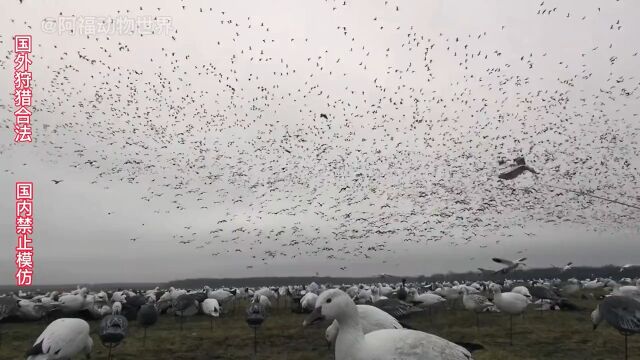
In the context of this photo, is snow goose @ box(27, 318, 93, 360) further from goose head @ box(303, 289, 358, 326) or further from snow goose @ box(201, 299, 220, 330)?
snow goose @ box(201, 299, 220, 330)

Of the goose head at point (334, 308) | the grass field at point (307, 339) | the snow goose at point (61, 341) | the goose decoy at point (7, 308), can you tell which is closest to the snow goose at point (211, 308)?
the grass field at point (307, 339)

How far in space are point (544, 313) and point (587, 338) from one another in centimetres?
1222

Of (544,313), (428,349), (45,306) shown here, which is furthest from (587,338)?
(45,306)

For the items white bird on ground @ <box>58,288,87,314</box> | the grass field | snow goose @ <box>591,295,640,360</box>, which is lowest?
the grass field

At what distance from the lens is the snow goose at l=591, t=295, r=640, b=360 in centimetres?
1528

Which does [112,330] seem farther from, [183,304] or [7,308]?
[7,308]

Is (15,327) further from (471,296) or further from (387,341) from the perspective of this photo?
(387,341)

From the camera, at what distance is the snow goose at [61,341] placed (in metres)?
12.4

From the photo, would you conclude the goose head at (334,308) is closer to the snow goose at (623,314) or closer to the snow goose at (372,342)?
the snow goose at (372,342)

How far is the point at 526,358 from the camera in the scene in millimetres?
16062

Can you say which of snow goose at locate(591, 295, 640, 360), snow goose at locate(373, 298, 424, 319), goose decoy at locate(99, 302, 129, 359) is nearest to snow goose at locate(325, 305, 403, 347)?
snow goose at locate(373, 298, 424, 319)

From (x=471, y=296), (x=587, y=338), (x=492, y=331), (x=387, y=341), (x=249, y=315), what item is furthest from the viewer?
(x=471, y=296)

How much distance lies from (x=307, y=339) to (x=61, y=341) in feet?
34.9

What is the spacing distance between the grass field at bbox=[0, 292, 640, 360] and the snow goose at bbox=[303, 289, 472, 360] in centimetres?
946
